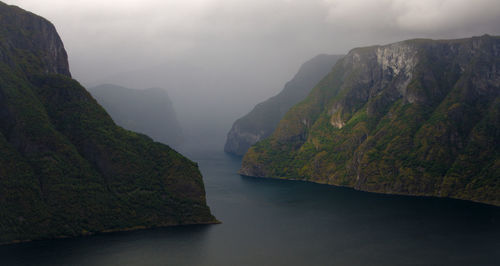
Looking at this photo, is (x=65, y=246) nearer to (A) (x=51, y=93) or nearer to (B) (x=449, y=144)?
(A) (x=51, y=93)

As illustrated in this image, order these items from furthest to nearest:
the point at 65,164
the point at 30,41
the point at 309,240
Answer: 1. the point at 30,41
2. the point at 65,164
3. the point at 309,240

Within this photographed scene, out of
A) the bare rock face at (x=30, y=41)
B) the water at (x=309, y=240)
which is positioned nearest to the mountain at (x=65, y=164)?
the bare rock face at (x=30, y=41)

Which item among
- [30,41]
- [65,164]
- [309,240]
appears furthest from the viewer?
[30,41]

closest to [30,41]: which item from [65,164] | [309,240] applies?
[65,164]

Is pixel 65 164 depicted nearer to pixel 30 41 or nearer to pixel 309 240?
pixel 30 41

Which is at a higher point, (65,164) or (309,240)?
(65,164)

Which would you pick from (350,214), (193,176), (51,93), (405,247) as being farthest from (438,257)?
(51,93)

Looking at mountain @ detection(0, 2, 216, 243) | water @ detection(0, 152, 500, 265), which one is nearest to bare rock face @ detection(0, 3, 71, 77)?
mountain @ detection(0, 2, 216, 243)

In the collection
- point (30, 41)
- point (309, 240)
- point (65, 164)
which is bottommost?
point (309, 240)

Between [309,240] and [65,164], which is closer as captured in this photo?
[309,240]
